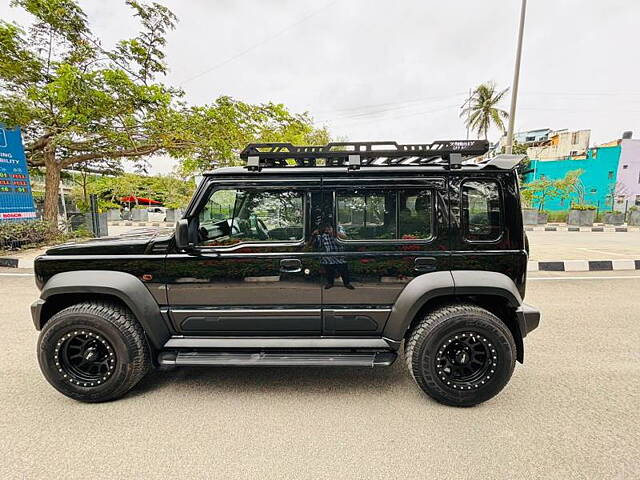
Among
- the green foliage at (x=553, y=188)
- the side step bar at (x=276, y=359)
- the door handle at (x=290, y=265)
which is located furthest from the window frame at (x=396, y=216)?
the green foliage at (x=553, y=188)

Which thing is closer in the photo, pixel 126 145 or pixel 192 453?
pixel 192 453

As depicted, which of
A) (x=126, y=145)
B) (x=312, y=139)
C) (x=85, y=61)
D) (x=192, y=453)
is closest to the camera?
(x=192, y=453)

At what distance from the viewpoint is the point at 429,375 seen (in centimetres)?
235

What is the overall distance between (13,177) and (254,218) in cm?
966

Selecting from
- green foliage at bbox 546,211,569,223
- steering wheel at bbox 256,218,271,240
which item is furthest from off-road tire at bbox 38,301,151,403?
green foliage at bbox 546,211,569,223

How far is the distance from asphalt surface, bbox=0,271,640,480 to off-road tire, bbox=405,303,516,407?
120 millimetres

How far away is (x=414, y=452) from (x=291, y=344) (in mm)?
1080

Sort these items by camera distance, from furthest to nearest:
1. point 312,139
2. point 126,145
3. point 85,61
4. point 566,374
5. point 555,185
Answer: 1. point 555,185
2. point 312,139
3. point 126,145
4. point 85,61
5. point 566,374

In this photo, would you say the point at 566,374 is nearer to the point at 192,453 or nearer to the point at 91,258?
the point at 192,453

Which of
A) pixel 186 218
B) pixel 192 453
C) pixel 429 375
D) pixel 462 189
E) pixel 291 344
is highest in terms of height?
pixel 462 189

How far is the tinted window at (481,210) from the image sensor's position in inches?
96.8

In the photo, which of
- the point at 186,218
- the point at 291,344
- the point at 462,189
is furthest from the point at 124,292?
the point at 462,189

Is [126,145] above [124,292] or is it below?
above

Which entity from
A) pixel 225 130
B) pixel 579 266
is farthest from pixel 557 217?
pixel 225 130
